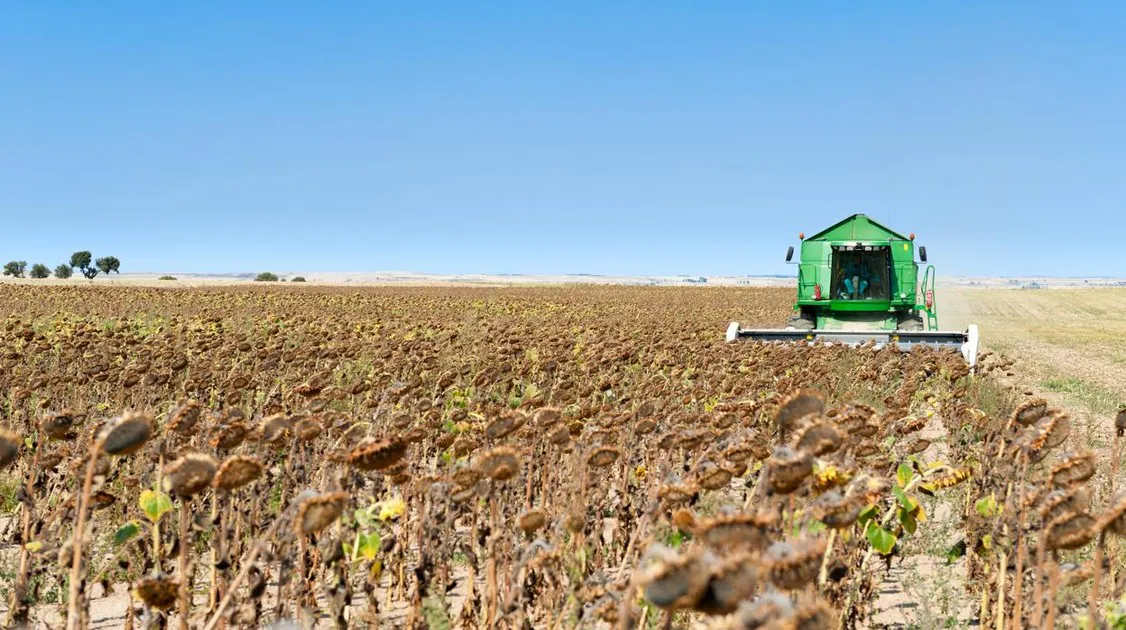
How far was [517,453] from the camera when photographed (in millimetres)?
2805

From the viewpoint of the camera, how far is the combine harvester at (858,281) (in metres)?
17.8

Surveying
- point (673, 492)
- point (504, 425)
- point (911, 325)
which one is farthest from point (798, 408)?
point (911, 325)

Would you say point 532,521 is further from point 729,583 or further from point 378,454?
point 729,583

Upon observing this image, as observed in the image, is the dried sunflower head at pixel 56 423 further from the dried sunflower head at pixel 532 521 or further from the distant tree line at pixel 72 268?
the distant tree line at pixel 72 268

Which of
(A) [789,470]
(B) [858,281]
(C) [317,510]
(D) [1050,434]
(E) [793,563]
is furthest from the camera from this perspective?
(B) [858,281]

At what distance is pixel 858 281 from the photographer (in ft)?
61.1

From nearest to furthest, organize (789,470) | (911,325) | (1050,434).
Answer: (789,470) → (1050,434) → (911,325)

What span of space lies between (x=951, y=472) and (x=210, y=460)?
290 centimetres

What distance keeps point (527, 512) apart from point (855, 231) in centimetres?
1719

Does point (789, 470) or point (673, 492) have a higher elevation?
point (789, 470)

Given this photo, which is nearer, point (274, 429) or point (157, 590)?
point (157, 590)

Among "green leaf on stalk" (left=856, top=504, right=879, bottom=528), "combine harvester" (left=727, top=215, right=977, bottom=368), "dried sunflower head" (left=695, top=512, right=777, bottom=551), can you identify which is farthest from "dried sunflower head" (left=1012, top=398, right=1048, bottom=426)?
"combine harvester" (left=727, top=215, right=977, bottom=368)

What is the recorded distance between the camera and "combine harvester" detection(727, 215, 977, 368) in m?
17.8

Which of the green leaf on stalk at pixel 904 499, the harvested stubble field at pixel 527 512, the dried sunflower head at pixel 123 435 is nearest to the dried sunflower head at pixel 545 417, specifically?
the harvested stubble field at pixel 527 512
